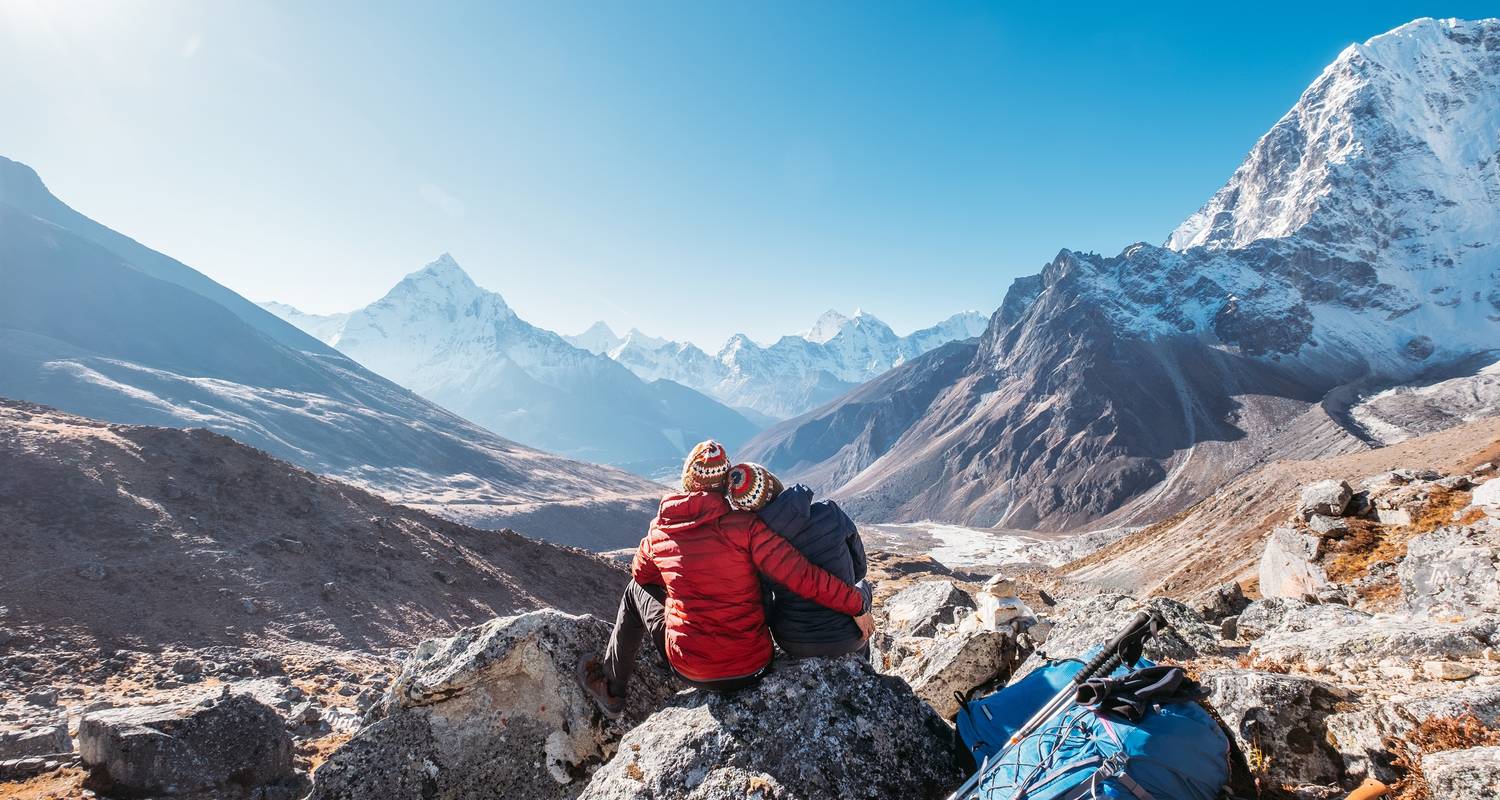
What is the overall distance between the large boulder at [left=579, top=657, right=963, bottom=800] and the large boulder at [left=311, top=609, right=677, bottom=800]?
1292 mm

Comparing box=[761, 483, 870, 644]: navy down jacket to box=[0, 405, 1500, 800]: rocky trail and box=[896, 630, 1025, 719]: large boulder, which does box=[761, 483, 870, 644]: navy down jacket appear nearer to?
box=[0, 405, 1500, 800]: rocky trail

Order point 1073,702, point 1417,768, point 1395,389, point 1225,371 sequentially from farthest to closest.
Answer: point 1225,371, point 1395,389, point 1073,702, point 1417,768

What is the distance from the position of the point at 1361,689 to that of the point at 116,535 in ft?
120

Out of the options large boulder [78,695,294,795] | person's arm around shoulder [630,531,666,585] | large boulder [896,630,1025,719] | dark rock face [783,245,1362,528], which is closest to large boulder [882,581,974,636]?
large boulder [896,630,1025,719]

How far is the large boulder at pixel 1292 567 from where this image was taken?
51.3 feet

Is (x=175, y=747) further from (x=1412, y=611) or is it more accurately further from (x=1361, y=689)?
(x=1412, y=611)

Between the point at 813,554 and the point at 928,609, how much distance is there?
33.4ft

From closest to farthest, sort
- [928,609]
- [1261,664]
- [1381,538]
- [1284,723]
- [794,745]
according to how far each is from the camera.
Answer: [1284,723] < [794,745] < [1261,664] < [928,609] < [1381,538]

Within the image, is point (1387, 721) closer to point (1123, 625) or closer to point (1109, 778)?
point (1123, 625)

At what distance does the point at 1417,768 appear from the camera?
158 inches

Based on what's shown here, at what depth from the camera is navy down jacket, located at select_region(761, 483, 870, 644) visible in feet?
17.1

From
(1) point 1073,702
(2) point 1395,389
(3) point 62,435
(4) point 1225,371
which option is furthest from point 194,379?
(2) point 1395,389

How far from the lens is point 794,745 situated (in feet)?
16.4

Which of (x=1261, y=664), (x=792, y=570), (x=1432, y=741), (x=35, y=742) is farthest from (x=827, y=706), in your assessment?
(x=35, y=742)
